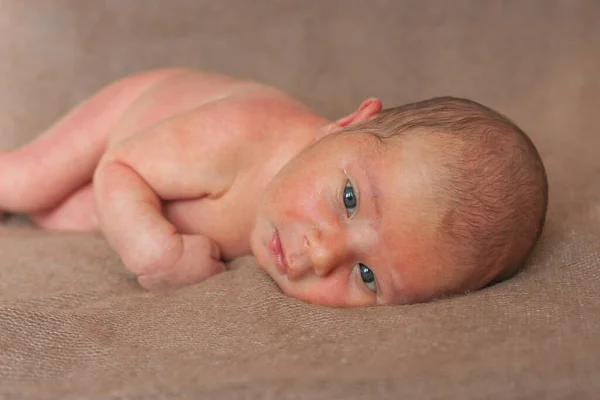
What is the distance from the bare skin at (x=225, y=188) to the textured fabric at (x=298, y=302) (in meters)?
0.08

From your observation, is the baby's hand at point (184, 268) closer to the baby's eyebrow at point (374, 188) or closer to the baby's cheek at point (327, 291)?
the baby's cheek at point (327, 291)

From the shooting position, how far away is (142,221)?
3.68 feet

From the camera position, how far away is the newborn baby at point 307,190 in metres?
0.93

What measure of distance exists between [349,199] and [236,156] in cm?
29

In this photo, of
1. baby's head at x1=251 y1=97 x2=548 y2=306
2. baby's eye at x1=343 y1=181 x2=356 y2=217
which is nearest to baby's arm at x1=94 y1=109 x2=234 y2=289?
baby's head at x1=251 y1=97 x2=548 y2=306

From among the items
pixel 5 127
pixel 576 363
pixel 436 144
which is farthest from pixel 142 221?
pixel 5 127

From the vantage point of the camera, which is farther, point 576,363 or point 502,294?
point 502,294

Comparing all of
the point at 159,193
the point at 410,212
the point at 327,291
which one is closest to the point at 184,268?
the point at 159,193

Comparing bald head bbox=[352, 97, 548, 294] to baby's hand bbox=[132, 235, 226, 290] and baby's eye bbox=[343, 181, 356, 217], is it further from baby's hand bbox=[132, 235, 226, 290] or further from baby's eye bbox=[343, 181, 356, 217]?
baby's hand bbox=[132, 235, 226, 290]

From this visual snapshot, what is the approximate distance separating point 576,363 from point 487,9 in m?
1.54

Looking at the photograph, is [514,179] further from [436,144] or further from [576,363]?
[576,363]

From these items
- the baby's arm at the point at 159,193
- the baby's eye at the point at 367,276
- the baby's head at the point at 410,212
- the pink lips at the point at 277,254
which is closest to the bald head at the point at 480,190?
the baby's head at the point at 410,212

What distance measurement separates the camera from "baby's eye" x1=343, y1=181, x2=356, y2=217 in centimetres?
97

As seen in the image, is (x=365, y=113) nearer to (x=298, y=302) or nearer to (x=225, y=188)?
(x=225, y=188)
